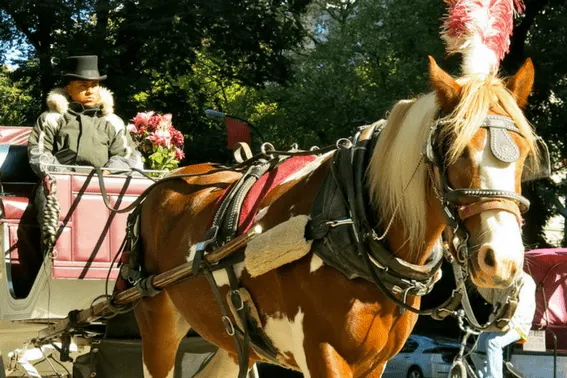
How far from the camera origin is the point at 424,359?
16641 millimetres

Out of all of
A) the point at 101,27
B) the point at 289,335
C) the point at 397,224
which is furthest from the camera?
the point at 101,27

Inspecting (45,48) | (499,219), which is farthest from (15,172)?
(45,48)

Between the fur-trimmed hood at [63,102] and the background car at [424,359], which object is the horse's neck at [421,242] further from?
the background car at [424,359]

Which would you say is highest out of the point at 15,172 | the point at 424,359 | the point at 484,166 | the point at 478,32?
the point at 478,32

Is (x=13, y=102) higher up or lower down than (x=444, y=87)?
lower down

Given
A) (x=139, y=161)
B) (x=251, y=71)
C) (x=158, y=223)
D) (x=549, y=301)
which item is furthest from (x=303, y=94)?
(x=158, y=223)

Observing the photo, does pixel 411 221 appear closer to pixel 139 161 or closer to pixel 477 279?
pixel 477 279

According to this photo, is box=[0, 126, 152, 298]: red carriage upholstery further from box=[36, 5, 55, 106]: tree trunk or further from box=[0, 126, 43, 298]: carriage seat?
box=[36, 5, 55, 106]: tree trunk

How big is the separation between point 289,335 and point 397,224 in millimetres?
786

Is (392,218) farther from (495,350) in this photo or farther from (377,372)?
(495,350)

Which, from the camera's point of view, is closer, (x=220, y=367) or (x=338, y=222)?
(x=338, y=222)

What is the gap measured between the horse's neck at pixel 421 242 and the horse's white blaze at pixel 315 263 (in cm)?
33

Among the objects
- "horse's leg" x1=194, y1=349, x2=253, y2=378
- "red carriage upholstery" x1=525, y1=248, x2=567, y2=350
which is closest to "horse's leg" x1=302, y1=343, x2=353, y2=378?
"horse's leg" x1=194, y1=349, x2=253, y2=378

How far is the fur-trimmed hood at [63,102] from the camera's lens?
24.6 feet
